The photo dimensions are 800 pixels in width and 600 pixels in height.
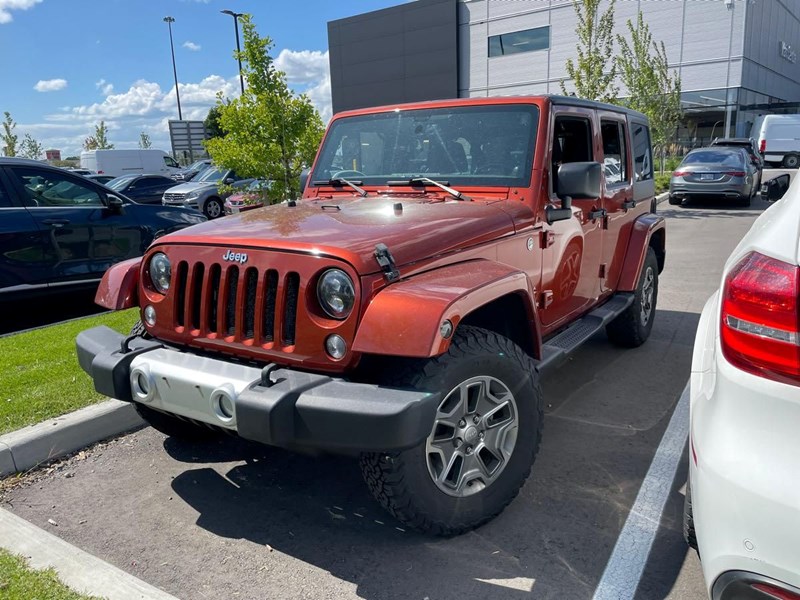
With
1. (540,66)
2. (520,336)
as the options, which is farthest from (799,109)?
(520,336)

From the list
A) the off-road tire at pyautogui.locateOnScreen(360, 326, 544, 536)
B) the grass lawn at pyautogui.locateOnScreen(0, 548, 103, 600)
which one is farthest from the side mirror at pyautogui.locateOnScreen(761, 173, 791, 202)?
the grass lawn at pyautogui.locateOnScreen(0, 548, 103, 600)

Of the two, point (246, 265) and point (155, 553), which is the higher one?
point (246, 265)

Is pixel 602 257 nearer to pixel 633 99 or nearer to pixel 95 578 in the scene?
pixel 95 578

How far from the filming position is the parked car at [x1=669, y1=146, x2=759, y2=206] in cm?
1620

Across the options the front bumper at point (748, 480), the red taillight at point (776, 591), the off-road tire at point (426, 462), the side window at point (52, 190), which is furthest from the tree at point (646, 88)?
the red taillight at point (776, 591)

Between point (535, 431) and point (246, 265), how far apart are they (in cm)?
157

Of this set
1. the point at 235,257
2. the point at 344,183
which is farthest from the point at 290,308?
the point at 344,183

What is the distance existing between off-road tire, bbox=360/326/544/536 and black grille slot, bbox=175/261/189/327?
116cm

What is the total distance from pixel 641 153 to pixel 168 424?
178 inches

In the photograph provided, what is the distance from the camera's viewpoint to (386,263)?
259 centimetres

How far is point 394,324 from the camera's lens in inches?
94.3

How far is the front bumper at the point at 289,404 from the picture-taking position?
7.64 feet

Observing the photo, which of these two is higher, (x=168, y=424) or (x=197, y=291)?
(x=197, y=291)

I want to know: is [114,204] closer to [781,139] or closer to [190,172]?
[190,172]
